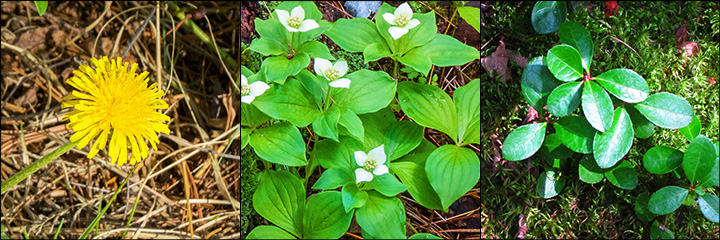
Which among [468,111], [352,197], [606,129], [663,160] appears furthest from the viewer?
[663,160]

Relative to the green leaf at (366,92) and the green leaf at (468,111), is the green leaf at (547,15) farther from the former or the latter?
the green leaf at (366,92)

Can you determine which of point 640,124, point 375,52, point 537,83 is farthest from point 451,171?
point 640,124

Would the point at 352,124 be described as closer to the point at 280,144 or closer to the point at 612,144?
the point at 280,144

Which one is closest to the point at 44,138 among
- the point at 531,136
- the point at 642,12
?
the point at 531,136

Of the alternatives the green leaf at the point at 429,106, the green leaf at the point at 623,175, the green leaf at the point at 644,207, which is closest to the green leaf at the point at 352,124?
the green leaf at the point at 429,106

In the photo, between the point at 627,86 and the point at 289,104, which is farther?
the point at 627,86

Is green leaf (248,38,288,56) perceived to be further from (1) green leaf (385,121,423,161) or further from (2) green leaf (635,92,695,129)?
(2) green leaf (635,92,695,129)

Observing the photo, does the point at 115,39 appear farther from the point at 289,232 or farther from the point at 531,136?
the point at 531,136

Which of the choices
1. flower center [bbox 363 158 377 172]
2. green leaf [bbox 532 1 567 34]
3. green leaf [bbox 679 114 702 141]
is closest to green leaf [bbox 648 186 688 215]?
green leaf [bbox 679 114 702 141]
